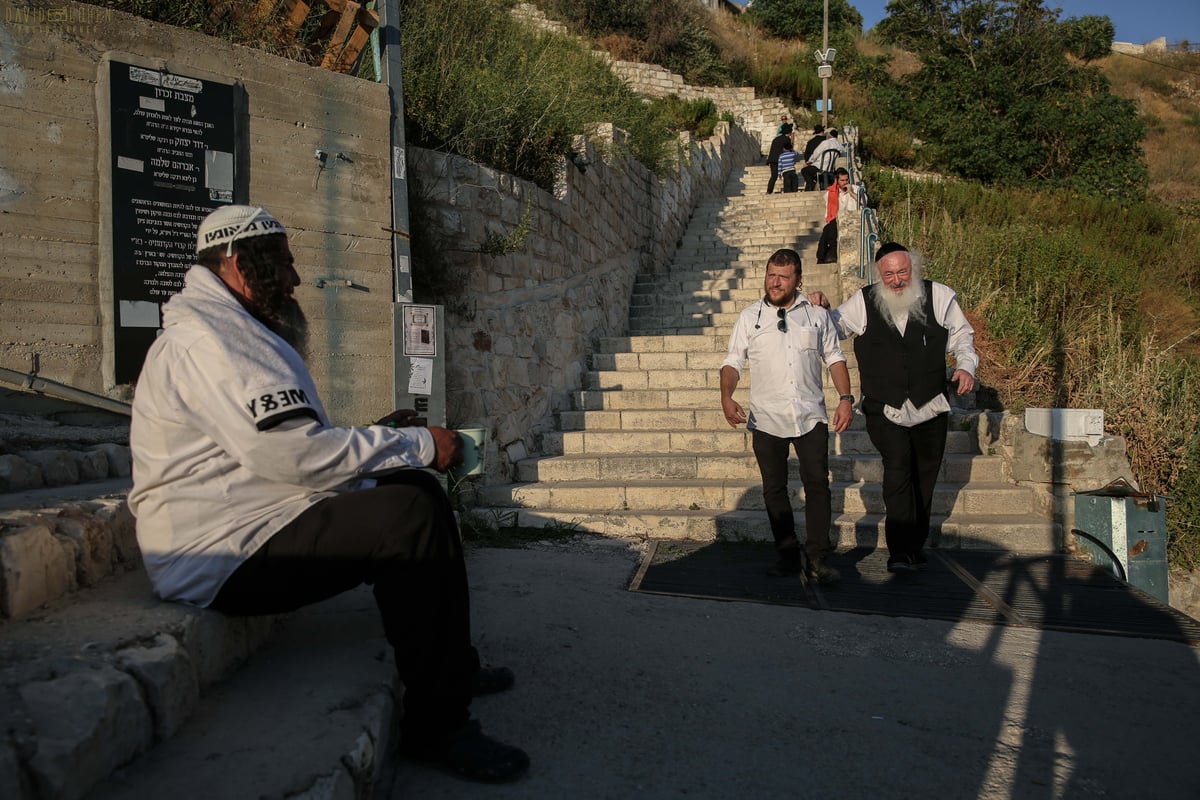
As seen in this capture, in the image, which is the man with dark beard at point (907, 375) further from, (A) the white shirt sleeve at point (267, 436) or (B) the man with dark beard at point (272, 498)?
(A) the white shirt sleeve at point (267, 436)

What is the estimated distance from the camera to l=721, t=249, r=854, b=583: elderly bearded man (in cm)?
421

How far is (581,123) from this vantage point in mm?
8898

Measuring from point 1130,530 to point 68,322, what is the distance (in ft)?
20.5

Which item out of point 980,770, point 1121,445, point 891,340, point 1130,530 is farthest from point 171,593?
point 1121,445

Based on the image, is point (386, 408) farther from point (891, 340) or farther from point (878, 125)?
point (878, 125)

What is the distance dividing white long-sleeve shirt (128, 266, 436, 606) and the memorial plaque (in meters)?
2.61

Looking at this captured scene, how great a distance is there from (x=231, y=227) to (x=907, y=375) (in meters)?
3.54

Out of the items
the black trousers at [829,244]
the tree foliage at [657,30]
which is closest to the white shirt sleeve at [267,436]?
the black trousers at [829,244]

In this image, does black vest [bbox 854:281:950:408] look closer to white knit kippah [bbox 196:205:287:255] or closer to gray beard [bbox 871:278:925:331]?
gray beard [bbox 871:278:925:331]

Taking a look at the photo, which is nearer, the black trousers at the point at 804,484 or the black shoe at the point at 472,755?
the black shoe at the point at 472,755

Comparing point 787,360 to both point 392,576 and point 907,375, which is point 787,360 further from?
point 392,576

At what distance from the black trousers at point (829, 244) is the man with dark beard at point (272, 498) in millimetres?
9672

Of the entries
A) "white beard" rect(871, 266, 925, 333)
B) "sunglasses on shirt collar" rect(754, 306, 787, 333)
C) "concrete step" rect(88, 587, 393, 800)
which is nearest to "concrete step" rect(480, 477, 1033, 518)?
"white beard" rect(871, 266, 925, 333)

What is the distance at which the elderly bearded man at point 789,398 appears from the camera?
13.8ft
